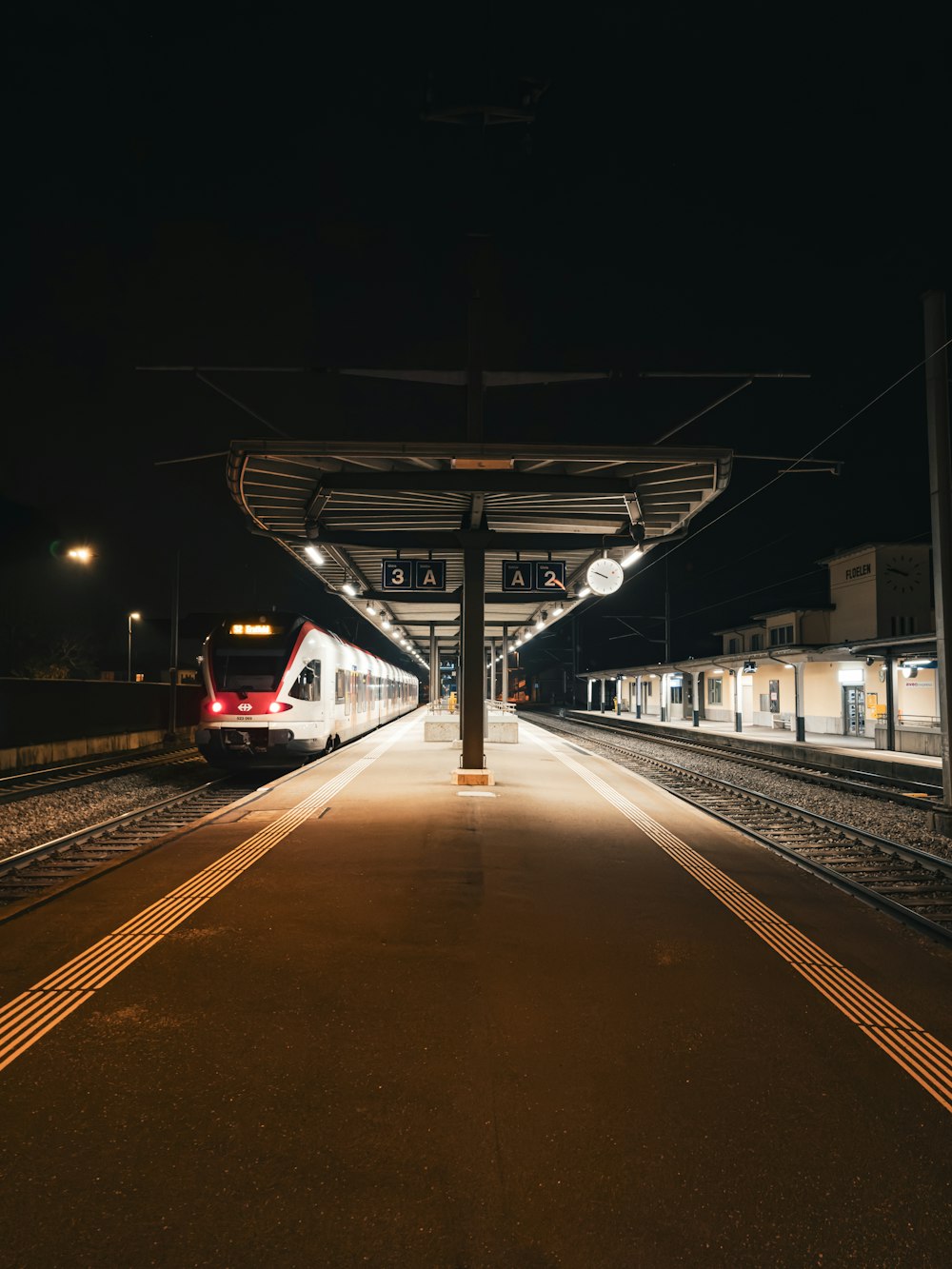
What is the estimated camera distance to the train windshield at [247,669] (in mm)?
14531

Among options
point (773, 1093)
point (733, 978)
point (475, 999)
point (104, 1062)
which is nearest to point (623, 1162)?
point (773, 1093)

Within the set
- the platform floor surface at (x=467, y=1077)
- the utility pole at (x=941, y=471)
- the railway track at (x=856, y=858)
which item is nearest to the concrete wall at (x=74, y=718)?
the railway track at (x=856, y=858)

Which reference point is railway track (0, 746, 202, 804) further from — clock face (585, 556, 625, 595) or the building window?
the building window

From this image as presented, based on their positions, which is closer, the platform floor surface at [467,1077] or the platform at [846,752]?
the platform floor surface at [467,1077]

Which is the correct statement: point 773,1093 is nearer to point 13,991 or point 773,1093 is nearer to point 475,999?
point 475,999

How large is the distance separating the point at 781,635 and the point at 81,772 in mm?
32823

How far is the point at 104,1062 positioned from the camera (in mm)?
3420

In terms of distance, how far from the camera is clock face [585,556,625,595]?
12820 millimetres

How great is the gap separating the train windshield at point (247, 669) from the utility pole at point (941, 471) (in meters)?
11.1

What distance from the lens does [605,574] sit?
1291 cm

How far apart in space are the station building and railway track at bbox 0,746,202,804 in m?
19.3

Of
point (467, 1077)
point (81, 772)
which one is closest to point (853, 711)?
point (81, 772)

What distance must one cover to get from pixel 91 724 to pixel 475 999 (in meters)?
20.8

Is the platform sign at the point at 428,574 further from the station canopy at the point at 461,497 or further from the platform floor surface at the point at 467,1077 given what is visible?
the platform floor surface at the point at 467,1077
